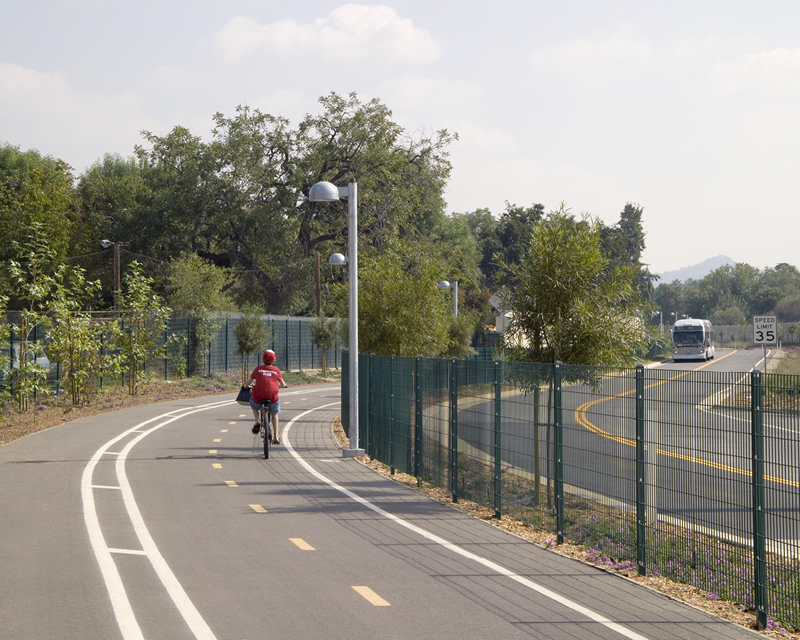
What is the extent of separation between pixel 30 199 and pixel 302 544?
6021cm

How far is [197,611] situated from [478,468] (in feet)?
17.8

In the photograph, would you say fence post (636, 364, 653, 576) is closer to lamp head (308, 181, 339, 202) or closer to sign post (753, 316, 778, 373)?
lamp head (308, 181, 339, 202)

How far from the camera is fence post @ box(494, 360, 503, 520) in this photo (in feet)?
34.6

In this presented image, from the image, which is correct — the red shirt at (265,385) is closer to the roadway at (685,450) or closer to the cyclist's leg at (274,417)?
the cyclist's leg at (274,417)

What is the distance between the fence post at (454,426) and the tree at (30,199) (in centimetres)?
5273

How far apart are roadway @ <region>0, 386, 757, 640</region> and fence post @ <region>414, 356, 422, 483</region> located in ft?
1.58

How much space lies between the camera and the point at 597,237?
1527 cm

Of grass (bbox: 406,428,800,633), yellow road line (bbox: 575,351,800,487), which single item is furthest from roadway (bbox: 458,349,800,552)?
grass (bbox: 406,428,800,633)

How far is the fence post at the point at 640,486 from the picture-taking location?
8.05m

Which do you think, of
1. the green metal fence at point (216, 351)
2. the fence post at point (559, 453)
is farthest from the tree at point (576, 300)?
the green metal fence at point (216, 351)

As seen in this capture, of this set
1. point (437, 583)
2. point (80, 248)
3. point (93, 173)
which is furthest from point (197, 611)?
point (93, 173)

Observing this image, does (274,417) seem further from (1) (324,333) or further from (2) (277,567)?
(1) (324,333)

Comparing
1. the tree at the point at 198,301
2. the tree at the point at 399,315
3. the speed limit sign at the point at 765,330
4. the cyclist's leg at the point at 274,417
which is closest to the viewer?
the cyclist's leg at the point at 274,417

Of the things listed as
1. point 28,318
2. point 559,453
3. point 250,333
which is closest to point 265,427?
point 559,453
